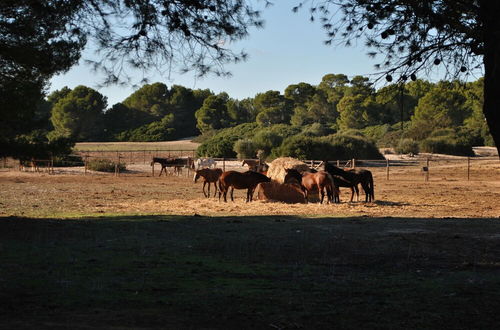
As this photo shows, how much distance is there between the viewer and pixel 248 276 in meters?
8.32

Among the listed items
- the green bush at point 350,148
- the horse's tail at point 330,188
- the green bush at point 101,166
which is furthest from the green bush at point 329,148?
the horse's tail at point 330,188

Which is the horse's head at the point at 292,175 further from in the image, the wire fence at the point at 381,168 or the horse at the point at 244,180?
the wire fence at the point at 381,168

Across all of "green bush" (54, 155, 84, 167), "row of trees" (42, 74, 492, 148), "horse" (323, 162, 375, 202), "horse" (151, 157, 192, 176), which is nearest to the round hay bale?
"horse" (323, 162, 375, 202)

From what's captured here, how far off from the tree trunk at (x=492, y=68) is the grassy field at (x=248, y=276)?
6.66ft

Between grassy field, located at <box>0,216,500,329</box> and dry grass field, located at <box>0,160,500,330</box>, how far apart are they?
0.8 inches

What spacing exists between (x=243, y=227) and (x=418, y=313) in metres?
7.86

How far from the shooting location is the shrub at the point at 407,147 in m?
61.5

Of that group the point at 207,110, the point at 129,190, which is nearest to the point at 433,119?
the point at 207,110

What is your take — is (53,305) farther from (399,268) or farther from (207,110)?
(207,110)

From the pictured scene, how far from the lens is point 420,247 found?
1115 cm

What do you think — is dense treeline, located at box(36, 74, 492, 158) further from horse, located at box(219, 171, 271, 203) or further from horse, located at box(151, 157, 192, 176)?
horse, located at box(219, 171, 271, 203)

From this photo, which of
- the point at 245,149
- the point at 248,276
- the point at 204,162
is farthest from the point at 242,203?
the point at 245,149

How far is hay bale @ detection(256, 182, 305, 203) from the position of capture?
21.5m

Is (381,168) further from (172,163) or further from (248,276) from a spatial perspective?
(248,276)
